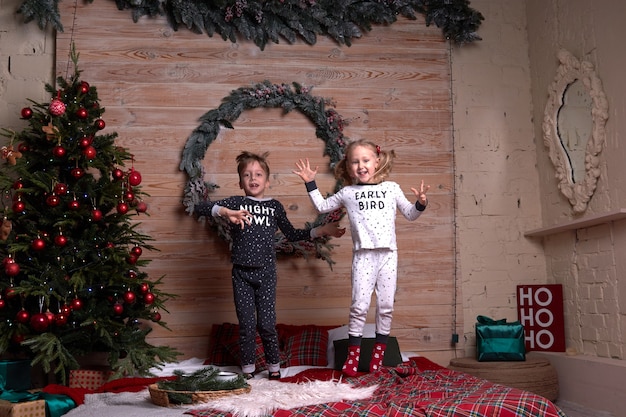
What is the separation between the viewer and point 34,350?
3.30 meters

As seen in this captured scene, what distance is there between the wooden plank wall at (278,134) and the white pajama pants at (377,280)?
912 mm

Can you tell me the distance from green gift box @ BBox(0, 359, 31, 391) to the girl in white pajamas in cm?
170

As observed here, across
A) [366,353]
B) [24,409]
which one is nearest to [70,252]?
[24,409]

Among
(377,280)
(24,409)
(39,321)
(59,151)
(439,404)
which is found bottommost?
(24,409)

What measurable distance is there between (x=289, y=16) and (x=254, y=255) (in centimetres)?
184

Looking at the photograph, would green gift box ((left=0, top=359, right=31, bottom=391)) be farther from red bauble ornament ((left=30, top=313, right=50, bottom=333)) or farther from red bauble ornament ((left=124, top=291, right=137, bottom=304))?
red bauble ornament ((left=124, top=291, right=137, bottom=304))

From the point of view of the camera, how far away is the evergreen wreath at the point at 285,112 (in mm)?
4199

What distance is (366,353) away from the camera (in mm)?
3562

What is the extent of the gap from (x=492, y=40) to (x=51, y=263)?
3.30 metres

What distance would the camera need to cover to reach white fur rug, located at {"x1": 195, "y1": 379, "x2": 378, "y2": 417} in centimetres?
240

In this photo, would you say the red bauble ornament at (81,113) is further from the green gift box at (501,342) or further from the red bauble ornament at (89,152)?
the green gift box at (501,342)

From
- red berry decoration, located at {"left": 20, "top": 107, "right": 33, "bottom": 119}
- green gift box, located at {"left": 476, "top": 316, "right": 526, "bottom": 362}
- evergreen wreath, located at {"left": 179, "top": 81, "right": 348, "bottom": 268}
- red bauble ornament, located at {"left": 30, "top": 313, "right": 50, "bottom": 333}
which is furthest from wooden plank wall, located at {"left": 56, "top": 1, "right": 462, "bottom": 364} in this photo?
red bauble ornament, located at {"left": 30, "top": 313, "right": 50, "bottom": 333}

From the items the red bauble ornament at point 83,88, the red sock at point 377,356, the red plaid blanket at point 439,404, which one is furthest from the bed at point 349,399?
the red bauble ornament at point 83,88

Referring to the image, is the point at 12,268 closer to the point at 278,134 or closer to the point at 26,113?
the point at 26,113
